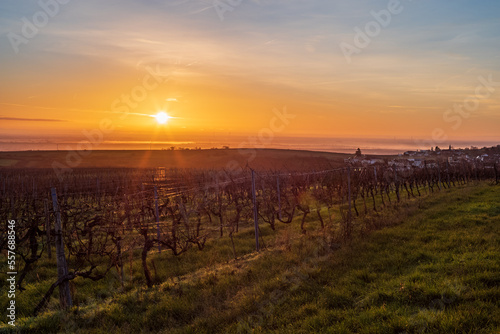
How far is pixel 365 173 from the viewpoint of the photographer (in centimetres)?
2348

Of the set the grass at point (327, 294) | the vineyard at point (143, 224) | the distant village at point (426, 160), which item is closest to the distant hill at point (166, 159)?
the distant village at point (426, 160)

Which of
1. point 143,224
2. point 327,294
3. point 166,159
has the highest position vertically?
point 166,159

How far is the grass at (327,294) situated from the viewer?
461cm

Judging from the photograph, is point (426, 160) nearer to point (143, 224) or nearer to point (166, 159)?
point (143, 224)

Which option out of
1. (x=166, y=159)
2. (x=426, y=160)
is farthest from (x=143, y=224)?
(x=166, y=159)

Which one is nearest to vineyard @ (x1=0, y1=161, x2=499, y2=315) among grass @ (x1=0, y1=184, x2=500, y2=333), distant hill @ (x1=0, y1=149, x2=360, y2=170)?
grass @ (x1=0, y1=184, x2=500, y2=333)

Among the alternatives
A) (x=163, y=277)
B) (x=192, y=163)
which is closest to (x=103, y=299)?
(x=163, y=277)

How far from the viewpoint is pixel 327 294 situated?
563 cm

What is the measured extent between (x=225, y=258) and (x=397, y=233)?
5.14m

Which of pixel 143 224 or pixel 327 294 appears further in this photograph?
pixel 143 224

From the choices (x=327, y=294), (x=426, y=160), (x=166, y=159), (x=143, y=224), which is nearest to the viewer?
(x=327, y=294)

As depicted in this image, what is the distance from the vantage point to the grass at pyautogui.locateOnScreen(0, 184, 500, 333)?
461 cm

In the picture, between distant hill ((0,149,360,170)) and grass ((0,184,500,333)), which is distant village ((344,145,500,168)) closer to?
grass ((0,184,500,333))

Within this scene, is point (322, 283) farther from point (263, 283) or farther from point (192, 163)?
point (192, 163)
